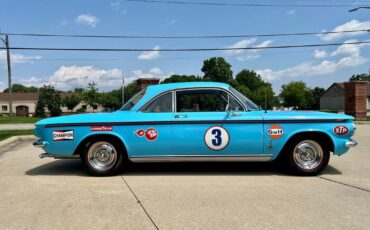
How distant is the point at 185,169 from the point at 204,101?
144cm

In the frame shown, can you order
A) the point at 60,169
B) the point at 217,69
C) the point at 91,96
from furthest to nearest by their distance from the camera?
the point at 217,69 < the point at 91,96 < the point at 60,169

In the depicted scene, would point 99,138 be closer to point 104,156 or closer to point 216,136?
point 104,156

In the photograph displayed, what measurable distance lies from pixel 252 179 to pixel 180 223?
256cm

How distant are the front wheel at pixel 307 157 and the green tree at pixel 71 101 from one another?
71544mm

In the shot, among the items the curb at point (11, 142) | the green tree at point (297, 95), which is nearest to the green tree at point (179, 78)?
the green tree at point (297, 95)

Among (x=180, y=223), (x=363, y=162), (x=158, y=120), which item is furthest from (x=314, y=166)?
(x=180, y=223)

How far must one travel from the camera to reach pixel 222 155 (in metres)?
6.71

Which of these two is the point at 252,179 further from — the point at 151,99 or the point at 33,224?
the point at 33,224

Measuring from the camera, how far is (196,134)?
21.9 ft

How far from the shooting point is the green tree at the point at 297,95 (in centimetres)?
9556

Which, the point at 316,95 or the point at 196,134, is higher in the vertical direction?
the point at 316,95

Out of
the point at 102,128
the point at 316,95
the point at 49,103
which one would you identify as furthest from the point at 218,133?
the point at 316,95

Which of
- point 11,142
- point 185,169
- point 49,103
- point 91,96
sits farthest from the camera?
point 91,96

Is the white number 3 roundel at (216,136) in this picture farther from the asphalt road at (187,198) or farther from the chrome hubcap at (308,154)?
the chrome hubcap at (308,154)
